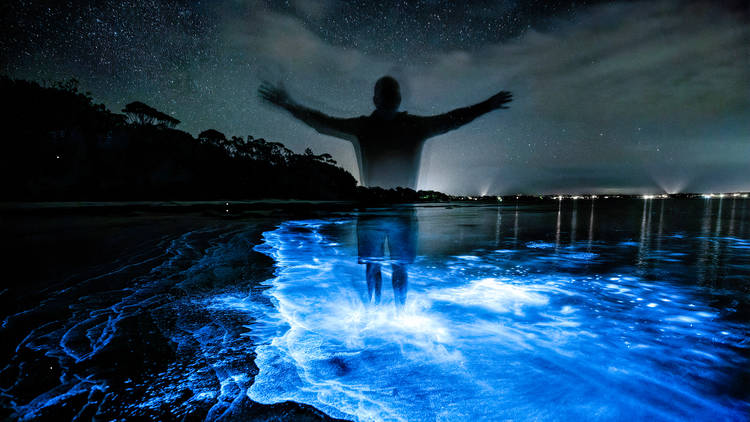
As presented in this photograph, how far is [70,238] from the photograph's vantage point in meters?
9.76

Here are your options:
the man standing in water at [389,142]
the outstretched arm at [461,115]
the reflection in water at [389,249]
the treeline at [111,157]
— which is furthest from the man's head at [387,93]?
the treeline at [111,157]

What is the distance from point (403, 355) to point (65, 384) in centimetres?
258

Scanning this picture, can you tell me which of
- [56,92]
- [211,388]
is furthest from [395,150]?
[56,92]

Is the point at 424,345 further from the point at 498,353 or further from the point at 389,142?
the point at 389,142

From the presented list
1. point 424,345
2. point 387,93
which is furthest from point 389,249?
point 387,93

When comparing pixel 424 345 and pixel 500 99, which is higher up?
pixel 500 99

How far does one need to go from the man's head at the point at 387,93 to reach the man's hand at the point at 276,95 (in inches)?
46.3

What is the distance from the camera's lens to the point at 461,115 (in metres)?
3.38

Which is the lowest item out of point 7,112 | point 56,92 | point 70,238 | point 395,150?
point 70,238

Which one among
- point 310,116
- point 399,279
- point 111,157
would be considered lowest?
point 399,279

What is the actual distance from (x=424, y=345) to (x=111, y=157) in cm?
5895

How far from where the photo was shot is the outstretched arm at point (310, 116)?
11.1 feet

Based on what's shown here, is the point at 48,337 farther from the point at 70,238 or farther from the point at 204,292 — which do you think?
the point at 70,238

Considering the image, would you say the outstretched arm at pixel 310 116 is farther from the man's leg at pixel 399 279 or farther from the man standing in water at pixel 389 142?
the man's leg at pixel 399 279
